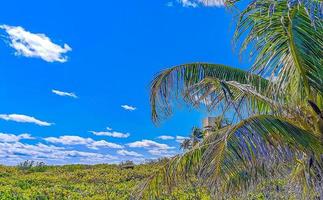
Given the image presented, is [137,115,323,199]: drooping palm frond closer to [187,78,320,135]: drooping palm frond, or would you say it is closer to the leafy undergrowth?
[187,78,320,135]: drooping palm frond

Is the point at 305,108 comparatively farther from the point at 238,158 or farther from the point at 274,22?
the point at 238,158

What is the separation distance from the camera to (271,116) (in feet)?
20.3

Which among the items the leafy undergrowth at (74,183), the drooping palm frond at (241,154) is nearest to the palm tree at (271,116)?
the drooping palm frond at (241,154)

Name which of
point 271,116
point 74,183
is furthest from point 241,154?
point 74,183

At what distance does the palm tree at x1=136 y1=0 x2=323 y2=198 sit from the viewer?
5.58 metres

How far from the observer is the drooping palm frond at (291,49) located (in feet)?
19.9

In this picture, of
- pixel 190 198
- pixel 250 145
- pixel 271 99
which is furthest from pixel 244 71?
pixel 190 198

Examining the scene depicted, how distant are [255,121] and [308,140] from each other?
837 millimetres

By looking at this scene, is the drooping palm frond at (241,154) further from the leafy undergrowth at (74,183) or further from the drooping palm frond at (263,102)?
the leafy undergrowth at (74,183)

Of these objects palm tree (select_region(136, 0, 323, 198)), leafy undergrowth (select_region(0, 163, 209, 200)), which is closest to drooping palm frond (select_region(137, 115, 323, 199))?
palm tree (select_region(136, 0, 323, 198))

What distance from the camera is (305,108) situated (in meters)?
6.73

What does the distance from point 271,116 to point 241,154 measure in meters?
0.94

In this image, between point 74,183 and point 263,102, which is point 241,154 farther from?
point 74,183

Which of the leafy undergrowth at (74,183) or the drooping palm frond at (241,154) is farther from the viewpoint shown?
the leafy undergrowth at (74,183)
